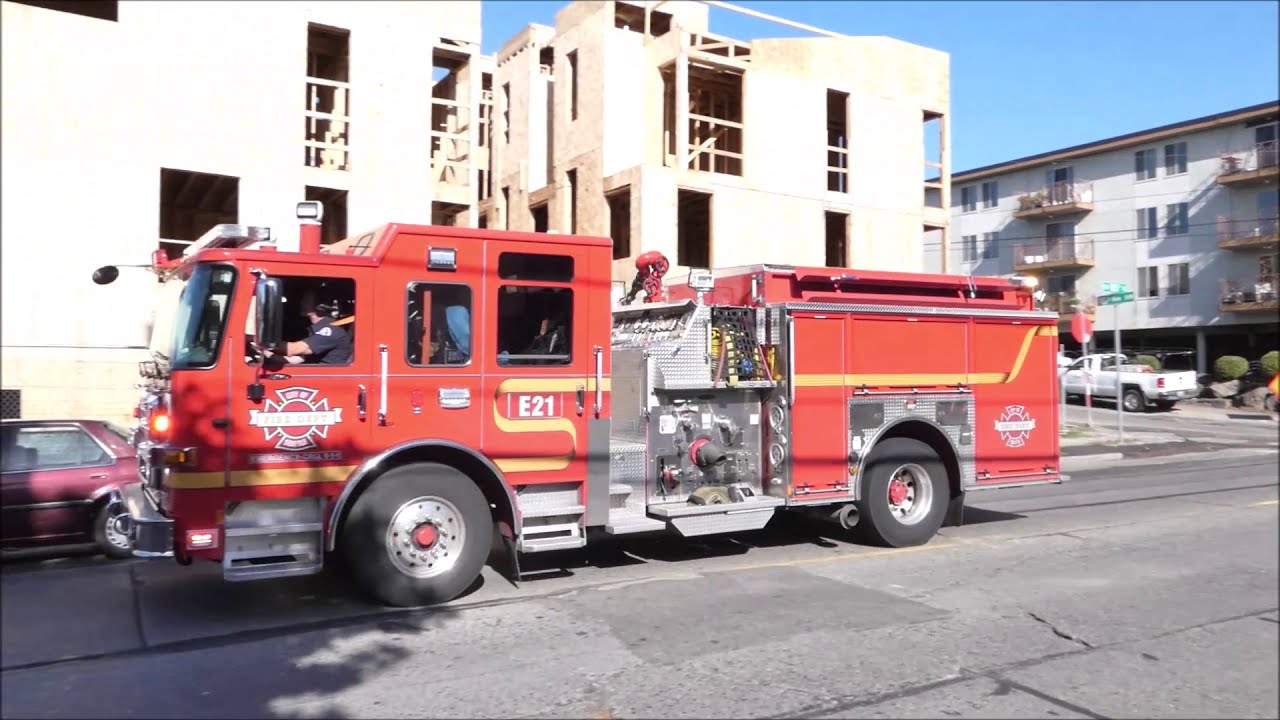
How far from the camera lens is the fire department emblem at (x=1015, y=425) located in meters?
9.98

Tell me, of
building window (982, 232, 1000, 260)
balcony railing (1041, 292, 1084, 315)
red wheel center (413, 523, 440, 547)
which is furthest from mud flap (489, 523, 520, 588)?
building window (982, 232, 1000, 260)

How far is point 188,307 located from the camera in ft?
22.0

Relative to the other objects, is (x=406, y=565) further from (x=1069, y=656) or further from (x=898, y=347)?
(x=898, y=347)

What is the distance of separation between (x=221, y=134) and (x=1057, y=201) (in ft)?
40.1

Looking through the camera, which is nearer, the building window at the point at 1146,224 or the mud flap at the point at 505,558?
the mud flap at the point at 505,558

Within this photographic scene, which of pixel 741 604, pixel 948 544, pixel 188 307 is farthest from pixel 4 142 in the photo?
pixel 948 544

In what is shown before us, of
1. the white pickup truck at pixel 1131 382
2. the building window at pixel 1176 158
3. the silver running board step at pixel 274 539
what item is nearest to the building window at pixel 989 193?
the white pickup truck at pixel 1131 382

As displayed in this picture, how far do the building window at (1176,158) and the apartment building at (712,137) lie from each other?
1215 centimetres

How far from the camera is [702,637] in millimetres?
6156

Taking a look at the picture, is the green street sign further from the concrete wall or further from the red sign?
the red sign

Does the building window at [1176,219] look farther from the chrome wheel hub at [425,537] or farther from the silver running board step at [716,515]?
the chrome wheel hub at [425,537]

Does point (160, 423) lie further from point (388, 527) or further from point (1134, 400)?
point (1134, 400)

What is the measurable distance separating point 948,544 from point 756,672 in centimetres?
475

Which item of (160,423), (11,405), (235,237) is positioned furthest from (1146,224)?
(11,405)
